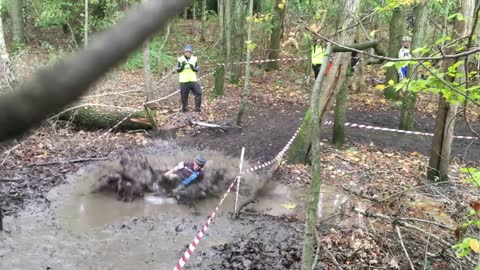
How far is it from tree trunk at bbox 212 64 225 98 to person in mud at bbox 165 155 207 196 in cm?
691

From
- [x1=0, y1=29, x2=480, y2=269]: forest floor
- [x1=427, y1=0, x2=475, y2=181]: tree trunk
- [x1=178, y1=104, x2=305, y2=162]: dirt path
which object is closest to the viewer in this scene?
[x1=0, y1=29, x2=480, y2=269]: forest floor

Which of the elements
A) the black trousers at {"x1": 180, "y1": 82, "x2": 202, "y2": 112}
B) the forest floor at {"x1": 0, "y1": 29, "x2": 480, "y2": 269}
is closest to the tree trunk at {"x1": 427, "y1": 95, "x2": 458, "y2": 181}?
the forest floor at {"x1": 0, "y1": 29, "x2": 480, "y2": 269}

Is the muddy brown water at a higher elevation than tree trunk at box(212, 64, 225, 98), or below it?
below

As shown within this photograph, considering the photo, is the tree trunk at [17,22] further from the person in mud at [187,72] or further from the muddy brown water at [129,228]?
the muddy brown water at [129,228]

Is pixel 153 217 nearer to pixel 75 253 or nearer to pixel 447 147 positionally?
pixel 75 253

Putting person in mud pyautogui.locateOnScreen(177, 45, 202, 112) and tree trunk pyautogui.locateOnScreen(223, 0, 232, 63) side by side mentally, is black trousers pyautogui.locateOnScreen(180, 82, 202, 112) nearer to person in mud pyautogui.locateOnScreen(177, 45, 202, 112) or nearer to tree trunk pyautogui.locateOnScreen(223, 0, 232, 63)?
person in mud pyautogui.locateOnScreen(177, 45, 202, 112)

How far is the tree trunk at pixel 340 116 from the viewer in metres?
10.1

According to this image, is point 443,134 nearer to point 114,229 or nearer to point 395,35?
point 114,229

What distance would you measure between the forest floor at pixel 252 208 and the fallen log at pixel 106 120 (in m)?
0.30

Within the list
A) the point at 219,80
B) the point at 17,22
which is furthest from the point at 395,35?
the point at 17,22

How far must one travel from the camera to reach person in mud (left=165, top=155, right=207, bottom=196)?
812cm

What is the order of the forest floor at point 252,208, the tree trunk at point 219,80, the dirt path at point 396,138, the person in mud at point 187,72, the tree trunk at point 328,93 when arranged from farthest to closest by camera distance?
the tree trunk at point 219,80 → the person in mud at point 187,72 → the dirt path at point 396,138 → the tree trunk at point 328,93 → the forest floor at point 252,208

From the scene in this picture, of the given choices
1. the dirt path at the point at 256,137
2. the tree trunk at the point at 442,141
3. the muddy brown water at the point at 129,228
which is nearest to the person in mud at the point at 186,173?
the muddy brown water at the point at 129,228

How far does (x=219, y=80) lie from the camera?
14.9m
